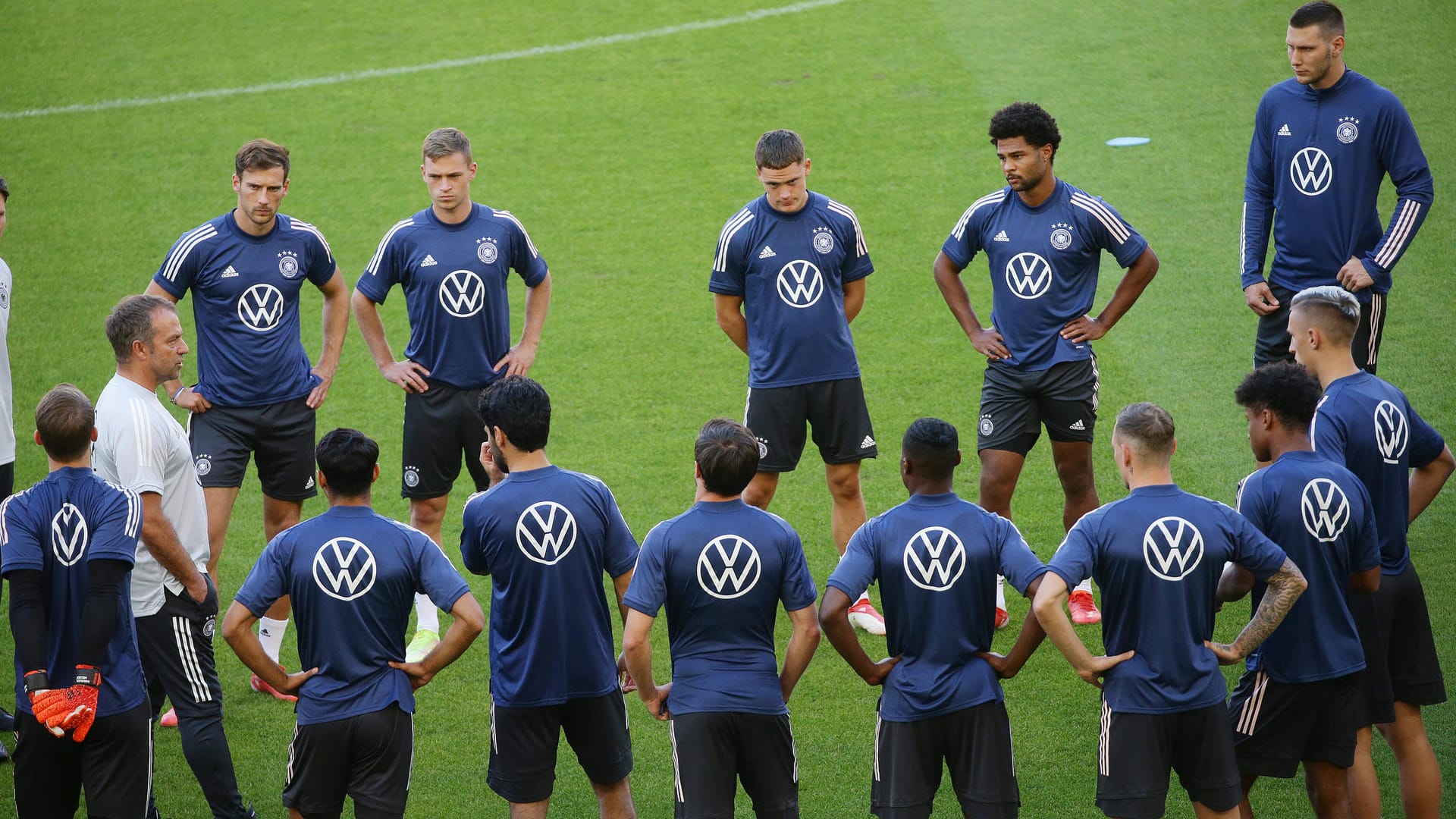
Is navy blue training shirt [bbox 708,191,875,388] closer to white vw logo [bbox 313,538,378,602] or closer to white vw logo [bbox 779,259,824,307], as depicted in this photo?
white vw logo [bbox 779,259,824,307]

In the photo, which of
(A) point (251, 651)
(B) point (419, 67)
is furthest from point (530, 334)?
(B) point (419, 67)

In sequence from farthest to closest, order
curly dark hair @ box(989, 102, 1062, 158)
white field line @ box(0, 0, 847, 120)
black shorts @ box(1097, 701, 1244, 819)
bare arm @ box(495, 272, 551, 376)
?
white field line @ box(0, 0, 847, 120), bare arm @ box(495, 272, 551, 376), curly dark hair @ box(989, 102, 1062, 158), black shorts @ box(1097, 701, 1244, 819)

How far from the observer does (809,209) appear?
6.16 meters

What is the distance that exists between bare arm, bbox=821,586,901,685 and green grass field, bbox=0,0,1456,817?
43.2 inches

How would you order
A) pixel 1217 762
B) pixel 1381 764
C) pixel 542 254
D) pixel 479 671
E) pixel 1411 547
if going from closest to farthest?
pixel 1217 762, pixel 1381 764, pixel 479 671, pixel 1411 547, pixel 542 254

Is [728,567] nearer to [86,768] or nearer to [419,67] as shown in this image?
[86,768]

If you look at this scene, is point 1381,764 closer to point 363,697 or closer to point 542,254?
point 363,697

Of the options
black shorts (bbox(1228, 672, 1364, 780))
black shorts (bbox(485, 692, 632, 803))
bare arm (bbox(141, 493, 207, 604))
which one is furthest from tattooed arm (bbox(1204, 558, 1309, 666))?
bare arm (bbox(141, 493, 207, 604))

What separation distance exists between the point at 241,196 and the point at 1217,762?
4555mm

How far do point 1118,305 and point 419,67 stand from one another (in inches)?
378

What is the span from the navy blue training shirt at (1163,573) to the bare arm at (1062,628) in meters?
0.03

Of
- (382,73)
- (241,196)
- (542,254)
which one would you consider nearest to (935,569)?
(241,196)

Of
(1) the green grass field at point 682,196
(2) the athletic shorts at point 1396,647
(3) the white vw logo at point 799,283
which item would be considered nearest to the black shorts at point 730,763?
(1) the green grass field at point 682,196

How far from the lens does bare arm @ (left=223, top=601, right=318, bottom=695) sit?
13.2 ft
